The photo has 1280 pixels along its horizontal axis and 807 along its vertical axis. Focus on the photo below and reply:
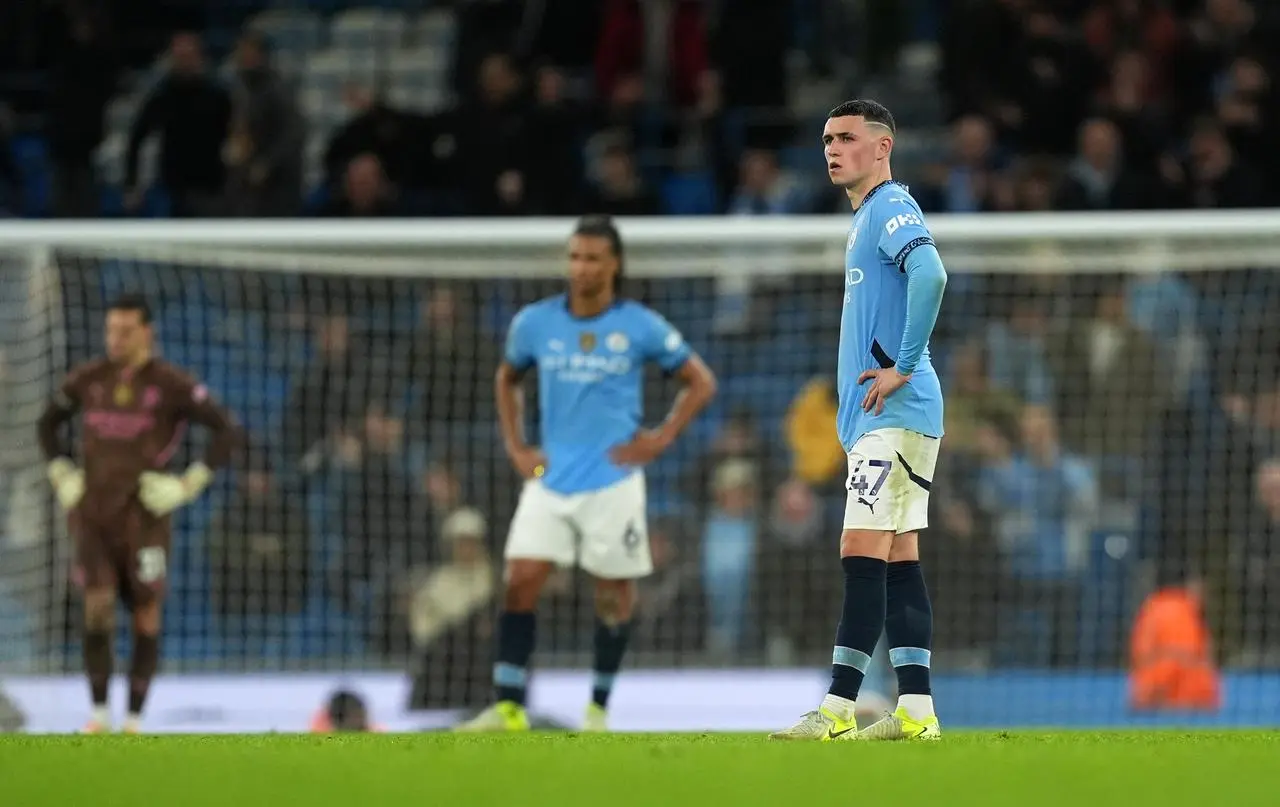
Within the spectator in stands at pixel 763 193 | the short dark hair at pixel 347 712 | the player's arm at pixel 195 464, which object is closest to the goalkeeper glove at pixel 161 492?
the player's arm at pixel 195 464

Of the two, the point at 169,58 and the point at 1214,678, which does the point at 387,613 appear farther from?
the point at 169,58

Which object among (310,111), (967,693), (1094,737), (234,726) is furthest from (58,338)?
(1094,737)

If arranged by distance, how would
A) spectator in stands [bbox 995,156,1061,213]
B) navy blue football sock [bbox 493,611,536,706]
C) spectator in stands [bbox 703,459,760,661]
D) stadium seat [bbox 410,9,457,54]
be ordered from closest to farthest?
navy blue football sock [bbox 493,611,536,706], spectator in stands [bbox 703,459,760,661], spectator in stands [bbox 995,156,1061,213], stadium seat [bbox 410,9,457,54]

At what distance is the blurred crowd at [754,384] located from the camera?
43.4 feet

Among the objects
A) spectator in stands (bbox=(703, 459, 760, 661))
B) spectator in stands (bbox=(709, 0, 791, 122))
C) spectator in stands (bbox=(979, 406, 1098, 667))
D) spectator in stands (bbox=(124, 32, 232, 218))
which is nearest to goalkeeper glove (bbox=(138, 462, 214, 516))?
spectator in stands (bbox=(703, 459, 760, 661))

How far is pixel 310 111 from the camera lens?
717 inches

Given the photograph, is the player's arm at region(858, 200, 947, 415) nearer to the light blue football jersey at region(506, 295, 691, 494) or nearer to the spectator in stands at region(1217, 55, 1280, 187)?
the light blue football jersey at region(506, 295, 691, 494)

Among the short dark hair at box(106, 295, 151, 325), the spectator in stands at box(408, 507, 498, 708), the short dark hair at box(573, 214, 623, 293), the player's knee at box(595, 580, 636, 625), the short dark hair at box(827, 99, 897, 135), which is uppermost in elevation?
the short dark hair at box(827, 99, 897, 135)

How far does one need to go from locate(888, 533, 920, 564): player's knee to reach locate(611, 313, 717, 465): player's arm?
2332mm

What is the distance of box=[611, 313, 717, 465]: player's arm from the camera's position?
9.51 m

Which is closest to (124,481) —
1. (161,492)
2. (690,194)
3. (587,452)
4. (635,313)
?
(161,492)


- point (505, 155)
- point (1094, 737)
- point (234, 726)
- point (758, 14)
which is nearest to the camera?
point (1094, 737)

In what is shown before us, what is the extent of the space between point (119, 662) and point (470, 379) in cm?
295

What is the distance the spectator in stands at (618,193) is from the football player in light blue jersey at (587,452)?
5.43 m
